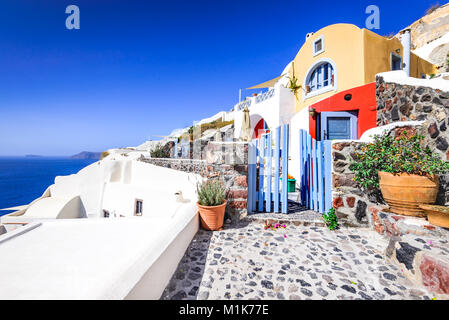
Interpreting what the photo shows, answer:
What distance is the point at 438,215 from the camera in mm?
2391

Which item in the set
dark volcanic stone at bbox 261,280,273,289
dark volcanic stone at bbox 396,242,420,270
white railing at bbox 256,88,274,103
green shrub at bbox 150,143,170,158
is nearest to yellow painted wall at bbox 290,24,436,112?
white railing at bbox 256,88,274,103

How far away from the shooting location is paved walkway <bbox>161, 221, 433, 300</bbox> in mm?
1858

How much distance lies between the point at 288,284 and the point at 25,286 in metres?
2.57

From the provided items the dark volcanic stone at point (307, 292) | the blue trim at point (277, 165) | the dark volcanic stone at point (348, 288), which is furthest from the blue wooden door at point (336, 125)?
the dark volcanic stone at point (307, 292)

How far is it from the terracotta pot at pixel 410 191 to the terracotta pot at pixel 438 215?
158mm

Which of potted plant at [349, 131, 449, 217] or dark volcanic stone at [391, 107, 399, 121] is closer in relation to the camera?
potted plant at [349, 131, 449, 217]

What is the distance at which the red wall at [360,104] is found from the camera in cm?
625

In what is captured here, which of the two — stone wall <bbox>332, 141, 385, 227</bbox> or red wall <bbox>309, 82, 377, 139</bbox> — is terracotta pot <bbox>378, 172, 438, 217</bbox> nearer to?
stone wall <bbox>332, 141, 385, 227</bbox>

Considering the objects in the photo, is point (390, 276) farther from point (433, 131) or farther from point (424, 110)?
point (424, 110)

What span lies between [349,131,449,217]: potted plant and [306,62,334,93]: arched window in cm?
656

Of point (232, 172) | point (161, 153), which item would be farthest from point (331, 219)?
point (161, 153)

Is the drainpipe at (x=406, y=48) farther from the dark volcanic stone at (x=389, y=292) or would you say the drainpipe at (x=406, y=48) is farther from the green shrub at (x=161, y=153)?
the green shrub at (x=161, y=153)

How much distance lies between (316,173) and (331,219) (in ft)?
3.10

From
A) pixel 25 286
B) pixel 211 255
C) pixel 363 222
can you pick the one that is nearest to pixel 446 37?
pixel 363 222
